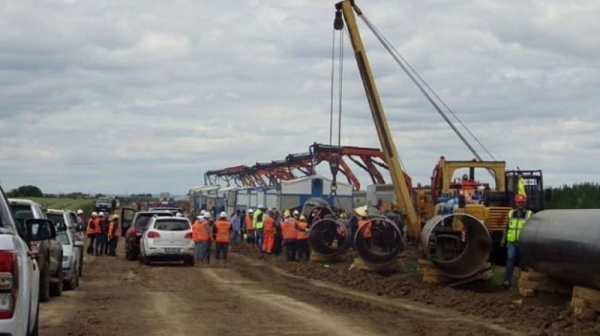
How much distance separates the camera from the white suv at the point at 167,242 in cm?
3262

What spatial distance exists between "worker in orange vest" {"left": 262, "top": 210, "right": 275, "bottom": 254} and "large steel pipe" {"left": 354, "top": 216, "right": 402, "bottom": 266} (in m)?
10.5

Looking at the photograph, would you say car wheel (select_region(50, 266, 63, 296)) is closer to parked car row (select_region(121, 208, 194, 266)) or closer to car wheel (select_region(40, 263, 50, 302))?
car wheel (select_region(40, 263, 50, 302))

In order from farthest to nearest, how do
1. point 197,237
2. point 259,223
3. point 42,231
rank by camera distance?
point 259,223
point 197,237
point 42,231

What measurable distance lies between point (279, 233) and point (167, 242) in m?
8.03

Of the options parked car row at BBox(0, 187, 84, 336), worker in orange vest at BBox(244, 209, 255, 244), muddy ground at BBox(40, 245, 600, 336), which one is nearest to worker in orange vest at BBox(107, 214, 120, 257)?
worker in orange vest at BBox(244, 209, 255, 244)

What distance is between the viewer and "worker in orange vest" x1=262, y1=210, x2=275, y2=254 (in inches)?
1558

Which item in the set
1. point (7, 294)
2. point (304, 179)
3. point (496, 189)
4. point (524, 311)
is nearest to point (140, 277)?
point (496, 189)

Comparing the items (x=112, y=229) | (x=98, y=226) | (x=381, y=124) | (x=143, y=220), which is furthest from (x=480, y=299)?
(x=112, y=229)

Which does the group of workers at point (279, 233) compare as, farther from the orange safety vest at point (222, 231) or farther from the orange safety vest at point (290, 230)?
the orange safety vest at point (222, 231)

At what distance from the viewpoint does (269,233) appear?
39.8 metres

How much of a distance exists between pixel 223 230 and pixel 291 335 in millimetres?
21535

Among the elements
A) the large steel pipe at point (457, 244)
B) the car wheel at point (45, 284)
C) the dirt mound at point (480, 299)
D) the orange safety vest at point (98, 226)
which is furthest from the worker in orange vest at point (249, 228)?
the car wheel at point (45, 284)

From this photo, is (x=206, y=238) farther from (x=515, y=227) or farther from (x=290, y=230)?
(x=515, y=227)

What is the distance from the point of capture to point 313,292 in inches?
878
